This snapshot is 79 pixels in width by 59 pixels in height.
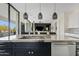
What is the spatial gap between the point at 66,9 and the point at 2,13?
2.44m

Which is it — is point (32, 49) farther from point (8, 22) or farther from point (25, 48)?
point (8, 22)

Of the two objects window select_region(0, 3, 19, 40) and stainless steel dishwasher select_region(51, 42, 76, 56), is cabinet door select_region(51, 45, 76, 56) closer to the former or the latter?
stainless steel dishwasher select_region(51, 42, 76, 56)

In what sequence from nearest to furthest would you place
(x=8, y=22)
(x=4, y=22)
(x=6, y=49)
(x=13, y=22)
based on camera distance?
(x=6, y=49), (x=4, y=22), (x=8, y=22), (x=13, y=22)

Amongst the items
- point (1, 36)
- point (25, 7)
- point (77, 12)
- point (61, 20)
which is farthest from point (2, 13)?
point (77, 12)

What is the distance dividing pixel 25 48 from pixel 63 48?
0.96 m

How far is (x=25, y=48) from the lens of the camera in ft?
10.1

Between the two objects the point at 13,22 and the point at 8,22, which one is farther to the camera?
the point at 13,22

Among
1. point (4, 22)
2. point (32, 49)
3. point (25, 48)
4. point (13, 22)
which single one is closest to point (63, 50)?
point (32, 49)

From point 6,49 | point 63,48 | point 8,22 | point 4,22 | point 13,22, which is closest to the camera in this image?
point 6,49

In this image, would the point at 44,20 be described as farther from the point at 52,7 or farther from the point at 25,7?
the point at 25,7

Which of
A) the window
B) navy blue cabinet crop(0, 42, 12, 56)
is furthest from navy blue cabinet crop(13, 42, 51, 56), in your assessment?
the window

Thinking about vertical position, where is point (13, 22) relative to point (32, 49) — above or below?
above

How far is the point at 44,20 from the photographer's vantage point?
4.61 m

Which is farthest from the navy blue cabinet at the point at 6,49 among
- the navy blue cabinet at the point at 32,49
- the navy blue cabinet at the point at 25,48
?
the navy blue cabinet at the point at 32,49
